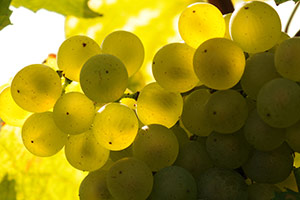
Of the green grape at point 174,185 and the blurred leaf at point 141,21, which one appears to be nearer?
the green grape at point 174,185

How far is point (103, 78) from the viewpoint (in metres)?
0.67

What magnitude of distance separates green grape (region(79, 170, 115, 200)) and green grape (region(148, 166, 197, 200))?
85 millimetres

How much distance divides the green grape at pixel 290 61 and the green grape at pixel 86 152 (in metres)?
0.30

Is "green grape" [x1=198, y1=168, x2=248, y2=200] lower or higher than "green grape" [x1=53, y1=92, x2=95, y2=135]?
lower

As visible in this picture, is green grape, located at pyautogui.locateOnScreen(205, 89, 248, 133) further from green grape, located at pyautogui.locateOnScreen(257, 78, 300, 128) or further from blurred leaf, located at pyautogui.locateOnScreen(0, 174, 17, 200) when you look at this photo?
blurred leaf, located at pyautogui.locateOnScreen(0, 174, 17, 200)

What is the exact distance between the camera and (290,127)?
2.06 feet

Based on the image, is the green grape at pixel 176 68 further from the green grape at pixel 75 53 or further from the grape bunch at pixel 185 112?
the green grape at pixel 75 53

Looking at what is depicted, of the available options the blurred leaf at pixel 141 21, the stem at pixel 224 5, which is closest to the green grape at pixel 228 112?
the stem at pixel 224 5

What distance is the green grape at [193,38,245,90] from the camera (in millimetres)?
641

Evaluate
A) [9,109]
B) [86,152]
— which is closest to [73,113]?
[86,152]

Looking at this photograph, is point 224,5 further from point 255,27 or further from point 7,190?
point 7,190

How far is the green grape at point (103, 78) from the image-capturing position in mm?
665

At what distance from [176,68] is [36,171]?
0.55 metres

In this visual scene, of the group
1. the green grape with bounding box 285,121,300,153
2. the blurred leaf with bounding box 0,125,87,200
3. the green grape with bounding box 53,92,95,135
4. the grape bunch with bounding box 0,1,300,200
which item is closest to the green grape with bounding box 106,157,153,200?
the grape bunch with bounding box 0,1,300,200
